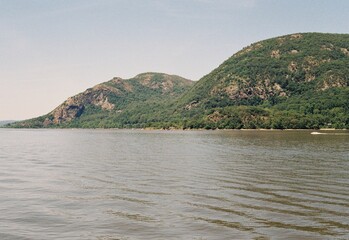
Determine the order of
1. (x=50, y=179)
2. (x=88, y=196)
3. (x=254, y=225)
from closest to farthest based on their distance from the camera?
1. (x=254, y=225)
2. (x=88, y=196)
3. (x=50, y=179)

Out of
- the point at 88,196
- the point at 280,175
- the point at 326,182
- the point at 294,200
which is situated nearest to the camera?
the point at 294,200

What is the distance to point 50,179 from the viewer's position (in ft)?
149

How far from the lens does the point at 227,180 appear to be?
43.8m

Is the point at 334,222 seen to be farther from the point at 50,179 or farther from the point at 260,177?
the point at 50,179

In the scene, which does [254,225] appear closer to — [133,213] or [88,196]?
[133,213]

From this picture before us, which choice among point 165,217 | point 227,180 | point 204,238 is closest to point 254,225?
Answer: point 204,238

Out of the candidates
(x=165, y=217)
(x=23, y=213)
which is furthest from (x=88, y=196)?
(x=165, y=217)

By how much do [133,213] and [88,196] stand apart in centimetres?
794

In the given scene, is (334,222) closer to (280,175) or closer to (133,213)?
(133,213)

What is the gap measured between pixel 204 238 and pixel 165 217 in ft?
17.1

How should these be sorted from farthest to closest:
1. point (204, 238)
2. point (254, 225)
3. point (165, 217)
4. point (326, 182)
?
1. point (326, 182)
2. point (165, 217)
3. point (254, 225)
4. point (204, 238)

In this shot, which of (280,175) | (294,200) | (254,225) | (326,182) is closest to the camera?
(254,225)

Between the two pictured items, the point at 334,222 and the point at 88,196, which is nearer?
the point at 334,222

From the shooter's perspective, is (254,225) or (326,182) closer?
(254,225)
